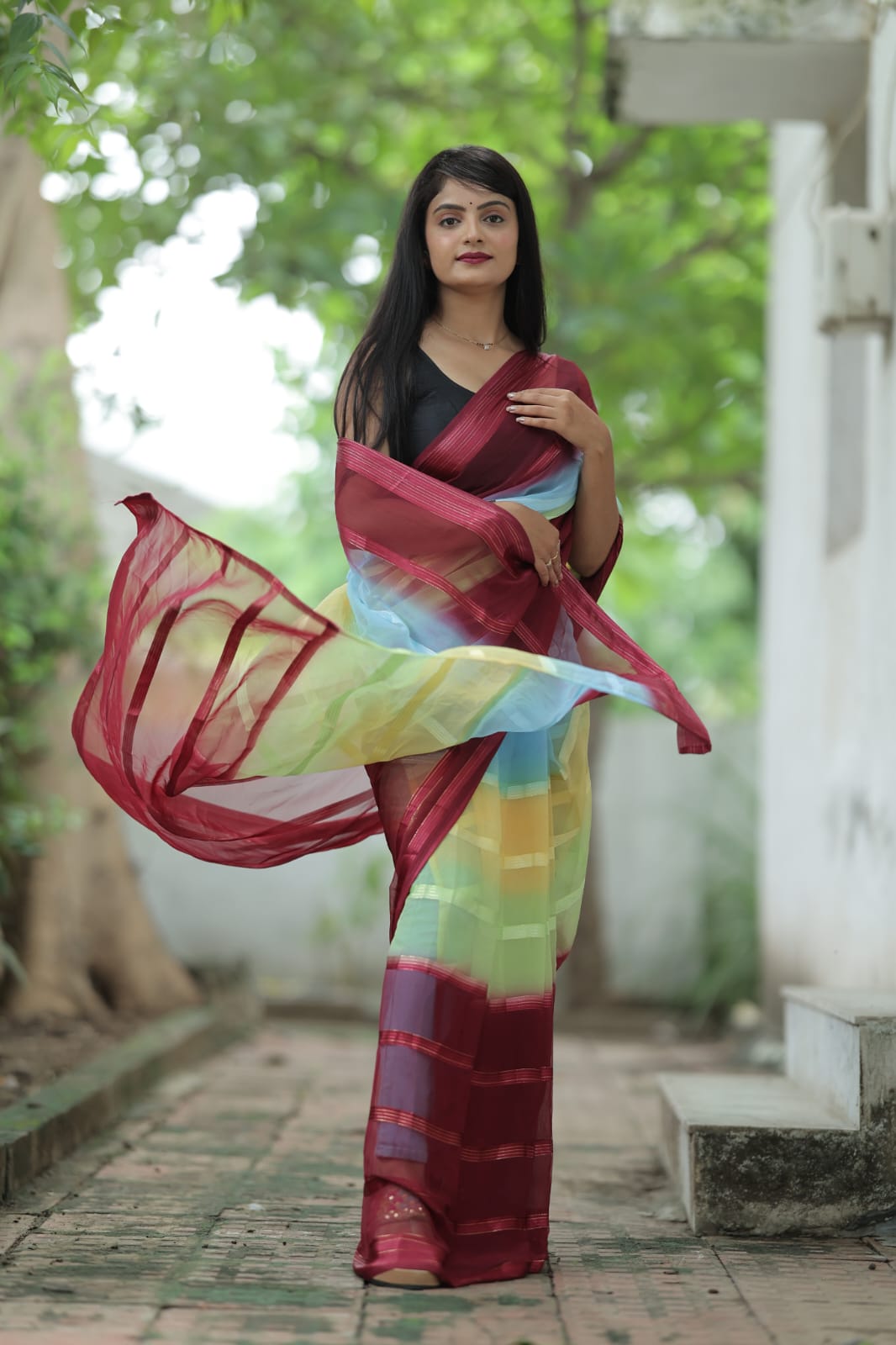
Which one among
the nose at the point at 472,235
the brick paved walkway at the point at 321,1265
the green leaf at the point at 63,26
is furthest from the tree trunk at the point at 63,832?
the nose at the point at 472,235

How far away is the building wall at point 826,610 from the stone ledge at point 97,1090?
2228 mm

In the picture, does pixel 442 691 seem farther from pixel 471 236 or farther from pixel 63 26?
pixel 63 26

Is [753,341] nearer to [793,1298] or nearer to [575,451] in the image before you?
[575,451]

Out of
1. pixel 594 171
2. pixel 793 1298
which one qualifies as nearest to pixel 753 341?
pixel 594 171

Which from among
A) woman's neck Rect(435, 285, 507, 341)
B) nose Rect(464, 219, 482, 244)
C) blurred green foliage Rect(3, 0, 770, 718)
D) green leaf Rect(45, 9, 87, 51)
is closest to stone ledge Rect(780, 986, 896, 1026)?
woman's neck Rect(435, 285, 507, 341)

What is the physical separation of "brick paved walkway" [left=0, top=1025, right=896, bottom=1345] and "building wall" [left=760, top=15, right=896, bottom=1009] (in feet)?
4.23

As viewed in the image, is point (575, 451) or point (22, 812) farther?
point (22, 812)

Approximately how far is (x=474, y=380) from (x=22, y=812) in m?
2.72

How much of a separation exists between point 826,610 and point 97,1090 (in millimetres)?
3276

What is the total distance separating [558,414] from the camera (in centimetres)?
291

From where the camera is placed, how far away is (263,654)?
9.31 feet

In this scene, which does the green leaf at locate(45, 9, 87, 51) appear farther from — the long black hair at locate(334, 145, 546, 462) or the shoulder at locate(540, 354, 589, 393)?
the shoulder at locate(540, 354, 589, 393)

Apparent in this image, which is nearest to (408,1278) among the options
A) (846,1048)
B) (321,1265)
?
(321,1265)

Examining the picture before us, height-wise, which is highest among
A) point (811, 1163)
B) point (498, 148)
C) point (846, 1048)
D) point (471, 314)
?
point (498, 148)
